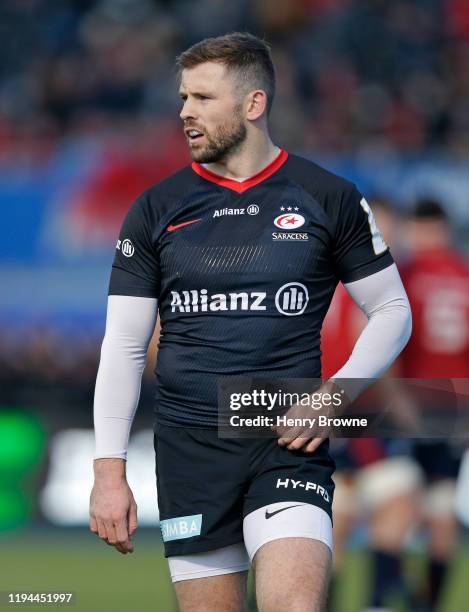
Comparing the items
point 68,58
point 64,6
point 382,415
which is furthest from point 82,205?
point 382,415

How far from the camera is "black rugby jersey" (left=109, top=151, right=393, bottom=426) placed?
13.9 ft

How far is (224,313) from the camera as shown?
14.0 ft

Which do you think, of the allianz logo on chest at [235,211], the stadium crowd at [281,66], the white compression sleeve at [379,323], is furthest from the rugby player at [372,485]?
the stadium crowd at [281,66]

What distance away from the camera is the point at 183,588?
4223mm

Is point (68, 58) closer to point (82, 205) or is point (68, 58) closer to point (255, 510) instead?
point (82, 205)

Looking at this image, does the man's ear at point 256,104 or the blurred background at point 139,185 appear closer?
the man's ear at point 256,104

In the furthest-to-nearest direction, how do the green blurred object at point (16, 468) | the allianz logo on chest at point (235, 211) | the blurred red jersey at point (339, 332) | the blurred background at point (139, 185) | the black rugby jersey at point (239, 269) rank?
the green blurred object at point (16, 468) < the blurred background at point (139, 185) < the blurred red jersey at point (339, 332) < the allianz logo on chest at point (235, 211) < the black rugby jersey at point (239, 269)

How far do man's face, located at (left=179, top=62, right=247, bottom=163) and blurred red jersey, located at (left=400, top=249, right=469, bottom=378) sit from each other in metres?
3.47

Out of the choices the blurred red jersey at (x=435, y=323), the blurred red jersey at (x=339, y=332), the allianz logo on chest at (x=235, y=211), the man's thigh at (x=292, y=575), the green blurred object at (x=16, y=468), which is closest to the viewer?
the man's thigh at (x=292, y=575)

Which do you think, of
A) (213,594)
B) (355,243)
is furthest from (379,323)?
(213,594)

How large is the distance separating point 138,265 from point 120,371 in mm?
354

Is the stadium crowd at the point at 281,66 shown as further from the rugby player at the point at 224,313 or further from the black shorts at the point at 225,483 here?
the black shorts at the point at 225,483

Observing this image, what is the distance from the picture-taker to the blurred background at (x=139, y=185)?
791 cm

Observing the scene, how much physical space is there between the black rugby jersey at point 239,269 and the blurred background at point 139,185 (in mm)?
3057
